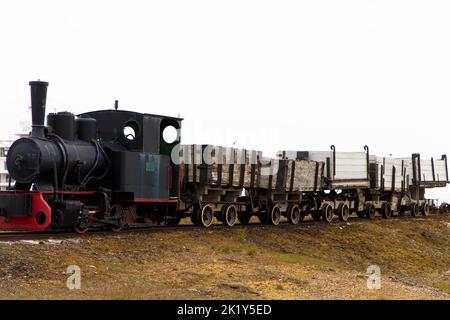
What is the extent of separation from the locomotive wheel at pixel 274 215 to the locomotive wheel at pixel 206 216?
338cm

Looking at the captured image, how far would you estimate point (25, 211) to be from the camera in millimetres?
15227

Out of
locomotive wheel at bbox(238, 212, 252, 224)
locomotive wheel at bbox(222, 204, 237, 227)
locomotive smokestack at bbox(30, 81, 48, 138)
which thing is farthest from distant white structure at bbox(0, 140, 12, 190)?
locomotive smokestack at bbox(30, 81, 48, 138)

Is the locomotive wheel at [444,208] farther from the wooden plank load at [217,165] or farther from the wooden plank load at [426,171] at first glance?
the wooden plank load at [217,165]

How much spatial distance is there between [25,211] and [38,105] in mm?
2560

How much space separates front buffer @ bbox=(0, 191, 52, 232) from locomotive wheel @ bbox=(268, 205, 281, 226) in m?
10.4

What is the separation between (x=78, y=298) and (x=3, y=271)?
92.2 inches

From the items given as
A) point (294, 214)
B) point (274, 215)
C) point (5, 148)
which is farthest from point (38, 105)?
point (5, 148)

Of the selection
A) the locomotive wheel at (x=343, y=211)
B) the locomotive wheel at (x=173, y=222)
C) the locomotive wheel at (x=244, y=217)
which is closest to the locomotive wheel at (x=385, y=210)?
the locomotive wheel at (x=343, y=211)

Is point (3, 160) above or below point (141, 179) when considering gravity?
above

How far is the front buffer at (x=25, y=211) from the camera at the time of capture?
15109mm

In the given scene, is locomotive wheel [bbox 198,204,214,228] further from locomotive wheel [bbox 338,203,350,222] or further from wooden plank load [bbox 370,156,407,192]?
wooden plank load [bbox 370,156,407,192]

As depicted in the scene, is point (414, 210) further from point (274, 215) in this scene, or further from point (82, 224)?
point (82, 224)
